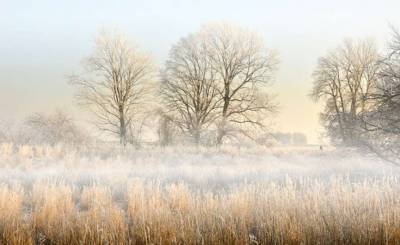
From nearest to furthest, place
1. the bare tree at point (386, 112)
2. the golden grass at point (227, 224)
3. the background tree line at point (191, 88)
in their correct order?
the golden grass at point (227, 224)
the bare tree at point (386, 112)
the background tree line at point (191, 88)

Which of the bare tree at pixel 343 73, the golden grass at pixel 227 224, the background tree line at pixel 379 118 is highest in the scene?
the bare tree at pixel 343 73

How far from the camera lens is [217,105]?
30.6 metres

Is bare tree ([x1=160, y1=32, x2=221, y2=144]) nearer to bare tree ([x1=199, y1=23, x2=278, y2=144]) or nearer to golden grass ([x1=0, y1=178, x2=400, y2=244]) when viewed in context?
bare tree ([x1=199, y1=23, x2=278, y2=144])

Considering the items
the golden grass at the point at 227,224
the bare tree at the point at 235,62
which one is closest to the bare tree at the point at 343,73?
the bare tree at the point at 235,62

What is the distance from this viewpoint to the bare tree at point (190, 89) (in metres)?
30.0

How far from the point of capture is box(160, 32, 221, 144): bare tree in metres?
30.0

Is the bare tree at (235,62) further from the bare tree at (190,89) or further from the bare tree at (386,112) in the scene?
the bare tree at (386,112)

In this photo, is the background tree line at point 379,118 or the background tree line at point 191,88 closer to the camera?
the background tree line at point 379,118

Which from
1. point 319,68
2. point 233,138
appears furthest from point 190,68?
point 319,68

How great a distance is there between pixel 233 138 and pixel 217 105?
2733mm

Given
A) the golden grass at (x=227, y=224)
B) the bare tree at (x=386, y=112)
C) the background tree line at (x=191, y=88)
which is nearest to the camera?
the golden grass at (x=227, y=224)

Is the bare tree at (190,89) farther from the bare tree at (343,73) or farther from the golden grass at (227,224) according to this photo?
the golden grass at (227,224)

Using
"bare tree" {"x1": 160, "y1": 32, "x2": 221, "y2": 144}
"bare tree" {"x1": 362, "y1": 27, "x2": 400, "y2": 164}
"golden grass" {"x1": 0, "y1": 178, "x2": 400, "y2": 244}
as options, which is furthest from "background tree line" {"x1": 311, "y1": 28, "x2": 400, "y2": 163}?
"bare tree" {"x1": 160, "y1": 32, "x2": 221, "y2": 144}

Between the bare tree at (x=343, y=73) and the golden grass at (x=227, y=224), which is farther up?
the bare tree at (x=343, y=73)
